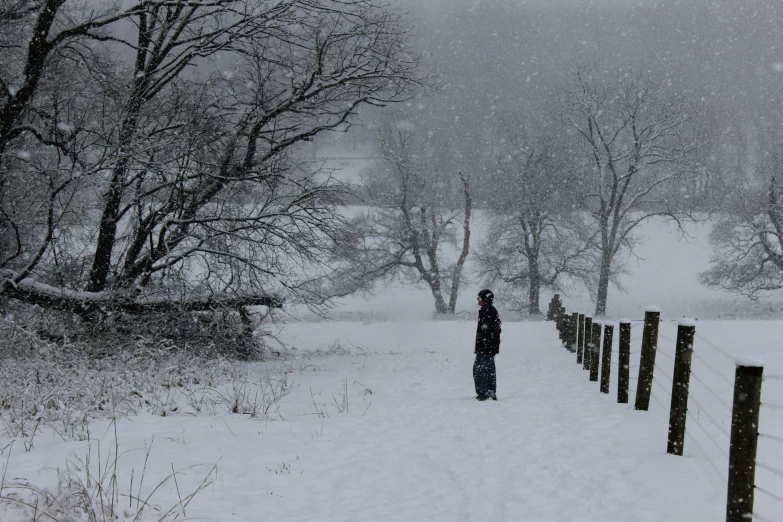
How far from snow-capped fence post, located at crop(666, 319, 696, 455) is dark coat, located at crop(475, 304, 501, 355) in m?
3.59

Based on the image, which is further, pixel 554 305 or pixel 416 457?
pixel 554 305

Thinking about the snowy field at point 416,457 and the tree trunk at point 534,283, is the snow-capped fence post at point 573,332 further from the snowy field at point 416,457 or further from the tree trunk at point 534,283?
the tree trunk at point 534,283

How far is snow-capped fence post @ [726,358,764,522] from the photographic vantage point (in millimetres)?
3172

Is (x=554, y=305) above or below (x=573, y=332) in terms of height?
above

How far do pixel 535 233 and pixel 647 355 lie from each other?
879 inches

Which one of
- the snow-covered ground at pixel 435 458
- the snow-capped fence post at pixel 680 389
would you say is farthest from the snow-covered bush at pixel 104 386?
the snow-capped fence post at pixel 680 389

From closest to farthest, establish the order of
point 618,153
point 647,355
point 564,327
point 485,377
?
1. point 647,355
2. point 485,377
3. point 564,327
4. point 618,153

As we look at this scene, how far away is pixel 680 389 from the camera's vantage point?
191 inches

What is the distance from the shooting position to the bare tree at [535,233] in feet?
92.1

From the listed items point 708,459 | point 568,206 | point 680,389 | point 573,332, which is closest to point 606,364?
point 680,389

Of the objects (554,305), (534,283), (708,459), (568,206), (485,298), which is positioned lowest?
(708,459)

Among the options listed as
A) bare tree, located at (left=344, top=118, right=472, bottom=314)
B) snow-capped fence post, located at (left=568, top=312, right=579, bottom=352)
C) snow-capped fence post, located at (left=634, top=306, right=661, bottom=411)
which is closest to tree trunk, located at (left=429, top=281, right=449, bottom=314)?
bare tree, located at (left=344, top=118, right=472, bottom=314)

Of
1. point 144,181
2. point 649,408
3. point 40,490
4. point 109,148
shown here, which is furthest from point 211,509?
point 144,181

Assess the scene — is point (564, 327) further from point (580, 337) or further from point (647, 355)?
point (647, 355)
